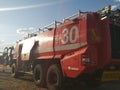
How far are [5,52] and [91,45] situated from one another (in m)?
14.4

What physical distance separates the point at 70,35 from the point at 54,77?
2061 mm

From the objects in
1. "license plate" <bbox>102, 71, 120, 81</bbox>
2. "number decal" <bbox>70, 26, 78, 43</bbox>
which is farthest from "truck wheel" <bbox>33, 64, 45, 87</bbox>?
"license plate" <bbox>102, 71, 120, 81</bbox>

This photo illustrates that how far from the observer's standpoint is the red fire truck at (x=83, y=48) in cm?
864

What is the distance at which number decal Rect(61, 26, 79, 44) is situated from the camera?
9.36 meters

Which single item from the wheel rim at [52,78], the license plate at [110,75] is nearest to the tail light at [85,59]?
the license plate at [110,75]

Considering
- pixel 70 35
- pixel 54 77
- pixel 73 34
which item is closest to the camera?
pixel 73 34

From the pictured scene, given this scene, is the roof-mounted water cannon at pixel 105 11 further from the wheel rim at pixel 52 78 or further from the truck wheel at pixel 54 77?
the wheel rim at pixel 52 78

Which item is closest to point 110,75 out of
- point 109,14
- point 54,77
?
point 109,14

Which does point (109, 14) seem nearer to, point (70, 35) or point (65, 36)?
point (70, 35)

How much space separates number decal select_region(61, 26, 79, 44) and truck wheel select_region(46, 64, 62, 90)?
1.19 metres

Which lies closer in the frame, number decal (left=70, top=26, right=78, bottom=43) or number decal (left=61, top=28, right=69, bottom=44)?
number decal (left=70, top=26, right=78, bottom=43)

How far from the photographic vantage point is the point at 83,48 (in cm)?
Answer: 878

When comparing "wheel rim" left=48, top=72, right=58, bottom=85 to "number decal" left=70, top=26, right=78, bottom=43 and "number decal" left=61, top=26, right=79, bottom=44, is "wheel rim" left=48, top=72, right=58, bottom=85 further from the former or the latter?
"number decal" left=70, top=26, right=78, bottom=43

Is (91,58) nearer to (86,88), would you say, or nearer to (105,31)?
(105,31)
